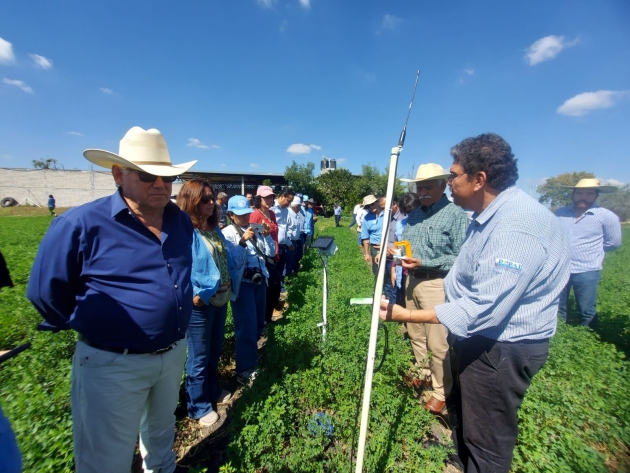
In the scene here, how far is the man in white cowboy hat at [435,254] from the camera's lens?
3.06 m

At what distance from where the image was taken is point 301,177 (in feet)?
162

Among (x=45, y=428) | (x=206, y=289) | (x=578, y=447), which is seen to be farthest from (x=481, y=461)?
(x=45, y=428)

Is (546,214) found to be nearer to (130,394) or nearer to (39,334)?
(130,394)

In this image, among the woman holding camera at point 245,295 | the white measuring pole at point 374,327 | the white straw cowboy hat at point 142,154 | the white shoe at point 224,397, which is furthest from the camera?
the woman holding camera at point 245,295

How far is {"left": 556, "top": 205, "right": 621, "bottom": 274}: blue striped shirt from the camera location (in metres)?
4.33

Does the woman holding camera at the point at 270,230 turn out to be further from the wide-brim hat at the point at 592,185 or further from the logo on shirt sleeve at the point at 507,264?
the wide-brim hat at the point at 592,185

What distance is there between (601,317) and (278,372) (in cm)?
566

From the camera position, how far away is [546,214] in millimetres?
1688

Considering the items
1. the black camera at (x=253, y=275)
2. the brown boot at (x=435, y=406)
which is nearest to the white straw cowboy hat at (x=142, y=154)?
the black camera at (x=253, y=275)

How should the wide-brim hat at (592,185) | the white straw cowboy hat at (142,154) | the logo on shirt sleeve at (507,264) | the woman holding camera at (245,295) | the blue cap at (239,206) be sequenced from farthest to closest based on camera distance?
the wide-brim hat at (592,185)
the blue cap at (239,206)
the woman holding camera at (245,295)
the white straw cowboy hat at (142,154)
the logo on shirt sleeve at (507,264)

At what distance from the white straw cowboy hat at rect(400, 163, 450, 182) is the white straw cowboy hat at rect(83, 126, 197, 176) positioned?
2215 millimetres

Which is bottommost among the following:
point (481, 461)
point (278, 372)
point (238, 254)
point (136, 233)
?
point (278, 372)

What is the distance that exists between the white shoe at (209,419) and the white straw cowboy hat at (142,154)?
90.1 inches

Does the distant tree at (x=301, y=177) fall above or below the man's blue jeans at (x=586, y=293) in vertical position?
above
